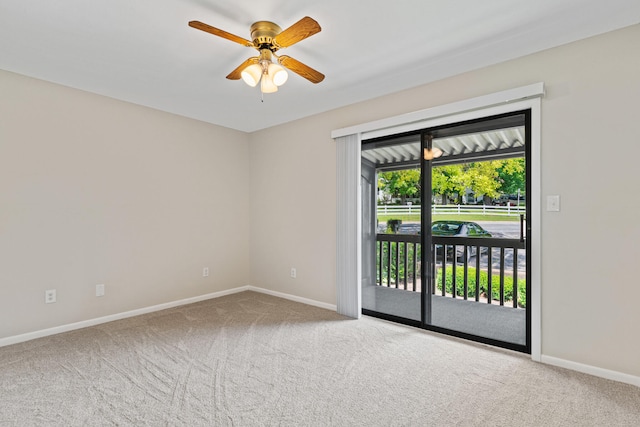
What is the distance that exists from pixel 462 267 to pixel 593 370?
1.20 metres

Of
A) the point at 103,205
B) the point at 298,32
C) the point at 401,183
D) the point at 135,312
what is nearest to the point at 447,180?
the point at 401,183

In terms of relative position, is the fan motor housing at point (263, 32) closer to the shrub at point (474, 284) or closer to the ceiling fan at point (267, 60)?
the ceiling fan at point (267, 60)

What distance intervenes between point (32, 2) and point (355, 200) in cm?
294

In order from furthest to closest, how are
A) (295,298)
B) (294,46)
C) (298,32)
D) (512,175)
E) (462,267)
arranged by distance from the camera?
1. (295,298)
2. (462,267)
3. (512,175)
4. (294,46)
5. (298,32)

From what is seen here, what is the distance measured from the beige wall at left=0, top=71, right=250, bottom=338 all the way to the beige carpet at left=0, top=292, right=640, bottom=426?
51 cm

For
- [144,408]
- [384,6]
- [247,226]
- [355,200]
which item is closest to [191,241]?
[247,226]

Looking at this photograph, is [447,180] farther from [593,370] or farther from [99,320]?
[99,320]

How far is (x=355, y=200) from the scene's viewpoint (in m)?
3.65

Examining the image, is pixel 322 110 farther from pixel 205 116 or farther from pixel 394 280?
pixel 394 280

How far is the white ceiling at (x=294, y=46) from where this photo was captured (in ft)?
6.91

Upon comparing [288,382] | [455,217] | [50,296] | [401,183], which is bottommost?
[288,382]

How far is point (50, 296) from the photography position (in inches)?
123

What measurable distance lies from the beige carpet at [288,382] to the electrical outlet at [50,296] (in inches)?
13.6

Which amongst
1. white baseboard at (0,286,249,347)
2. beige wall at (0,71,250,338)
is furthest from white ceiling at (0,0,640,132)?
white baseboard at (0,286,249,347)
